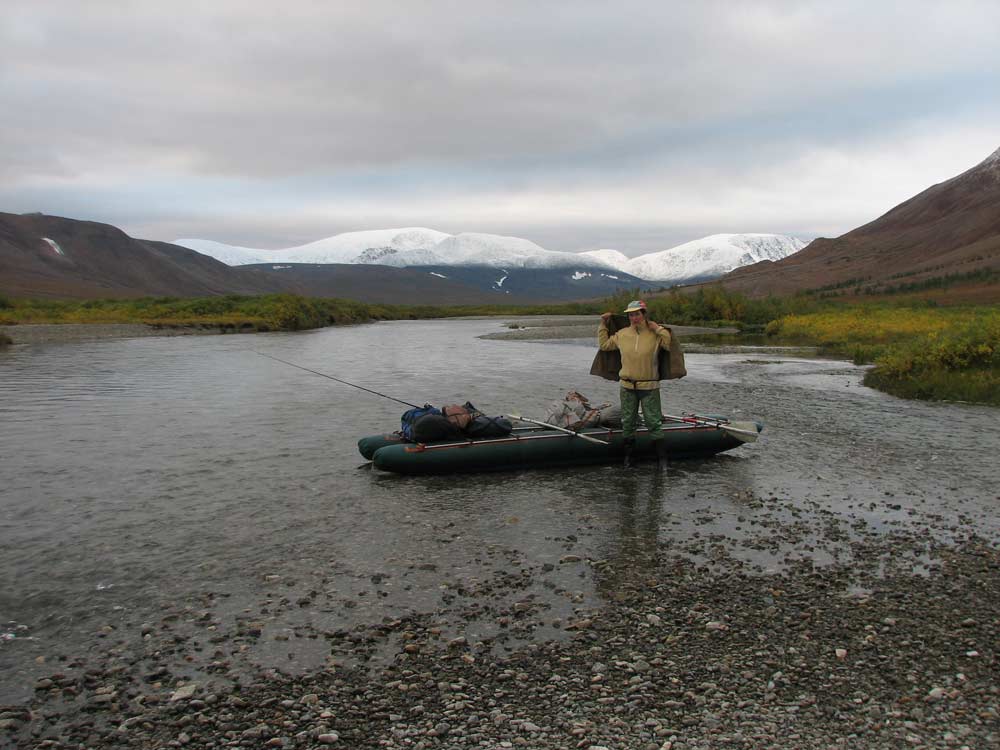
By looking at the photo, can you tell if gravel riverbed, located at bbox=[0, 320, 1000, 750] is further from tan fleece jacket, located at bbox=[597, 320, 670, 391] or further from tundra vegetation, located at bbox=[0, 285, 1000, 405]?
tundra vegetation, located at bbox=[0, 285, 1000, 405]

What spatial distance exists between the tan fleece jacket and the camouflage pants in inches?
7.5

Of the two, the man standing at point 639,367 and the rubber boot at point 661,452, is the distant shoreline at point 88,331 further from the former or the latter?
the rubber boot at point 661,452

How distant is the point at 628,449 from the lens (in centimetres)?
1363

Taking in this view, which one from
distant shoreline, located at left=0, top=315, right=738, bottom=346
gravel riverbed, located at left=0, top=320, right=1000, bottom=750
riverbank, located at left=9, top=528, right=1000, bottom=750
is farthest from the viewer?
distant shoreline, located at left=0, top=315, right=738, bottom=346

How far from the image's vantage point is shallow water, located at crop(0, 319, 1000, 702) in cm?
794

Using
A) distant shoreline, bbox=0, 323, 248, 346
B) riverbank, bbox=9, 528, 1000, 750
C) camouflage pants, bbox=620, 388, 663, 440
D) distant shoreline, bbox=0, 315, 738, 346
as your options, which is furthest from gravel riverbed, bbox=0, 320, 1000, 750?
distant shoreline, bbox=0, 315, 738, 346

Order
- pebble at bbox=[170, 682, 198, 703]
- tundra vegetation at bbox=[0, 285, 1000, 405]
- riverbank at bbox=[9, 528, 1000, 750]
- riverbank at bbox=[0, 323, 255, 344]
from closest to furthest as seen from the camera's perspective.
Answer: riverbank at bbox=[9, 528, 1000, 750]
pebble at bbox=[170, 682, 198, 703]
tundra vegetation at bbox=[0, 285, 1000, 405]
riverbank at bbox=[0, 323, 255, 344]

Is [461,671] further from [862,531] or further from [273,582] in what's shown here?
[862,531]

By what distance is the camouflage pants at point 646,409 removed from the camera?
1321 centimetres

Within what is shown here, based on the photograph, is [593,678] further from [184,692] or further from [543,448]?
[543,448]

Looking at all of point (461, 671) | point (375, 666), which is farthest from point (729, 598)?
point (375, 666)

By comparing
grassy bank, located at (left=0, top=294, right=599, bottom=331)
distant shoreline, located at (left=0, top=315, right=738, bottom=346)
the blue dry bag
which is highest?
grassy bank, located at (left=0, top=294, right=599, bottom=331)

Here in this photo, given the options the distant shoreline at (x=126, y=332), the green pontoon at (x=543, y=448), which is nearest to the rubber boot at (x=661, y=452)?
the green pontoon at (x=543, y=448)

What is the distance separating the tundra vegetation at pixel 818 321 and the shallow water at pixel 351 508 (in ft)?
7.96
